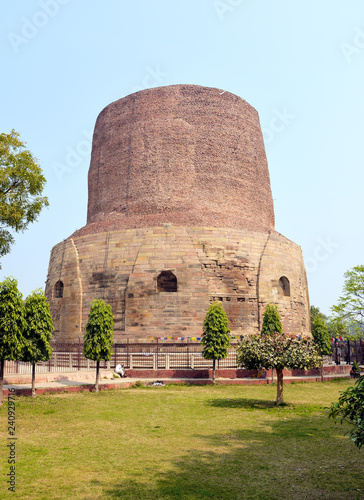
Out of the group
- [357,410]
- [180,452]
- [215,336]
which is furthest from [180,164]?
[357,410]

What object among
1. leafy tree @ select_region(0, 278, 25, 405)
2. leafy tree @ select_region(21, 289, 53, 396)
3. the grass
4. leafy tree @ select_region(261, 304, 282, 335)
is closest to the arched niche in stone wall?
leafy tree @ select_region(261, 304, 282, 335)

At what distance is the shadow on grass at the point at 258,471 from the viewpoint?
16.6 ft

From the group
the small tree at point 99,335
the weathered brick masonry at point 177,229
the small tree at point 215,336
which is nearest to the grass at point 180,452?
the small tree at point 99,335

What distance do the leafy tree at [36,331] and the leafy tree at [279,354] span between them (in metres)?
5.69

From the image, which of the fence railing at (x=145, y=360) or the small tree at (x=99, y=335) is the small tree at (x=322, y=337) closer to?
the fence railing at (x=145, y=360)

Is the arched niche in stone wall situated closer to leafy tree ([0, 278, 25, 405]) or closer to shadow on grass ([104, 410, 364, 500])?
leafy tree ([0, 278, 25, 405])

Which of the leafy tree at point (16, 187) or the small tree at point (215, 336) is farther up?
the leafy tree at point (16, 187)

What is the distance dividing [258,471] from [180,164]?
22483mm

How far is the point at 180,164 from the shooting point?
87.8 feet

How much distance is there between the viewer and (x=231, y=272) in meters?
23.4

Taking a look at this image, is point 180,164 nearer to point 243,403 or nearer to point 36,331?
point 36,331

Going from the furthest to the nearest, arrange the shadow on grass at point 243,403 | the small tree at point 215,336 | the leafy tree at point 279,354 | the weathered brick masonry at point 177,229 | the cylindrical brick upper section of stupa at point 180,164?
the cylindrical brick upper section of stupa at point 180,164
the weathered brick masonry at point 177,229
the small tree at point 215,336
the leafy tree at point 279,354
the shadow on grass at point 243,403

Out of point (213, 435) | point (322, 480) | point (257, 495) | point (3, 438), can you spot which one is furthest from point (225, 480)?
point (3, 438)

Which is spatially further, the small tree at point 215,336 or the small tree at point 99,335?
the small tree at point 215,336
